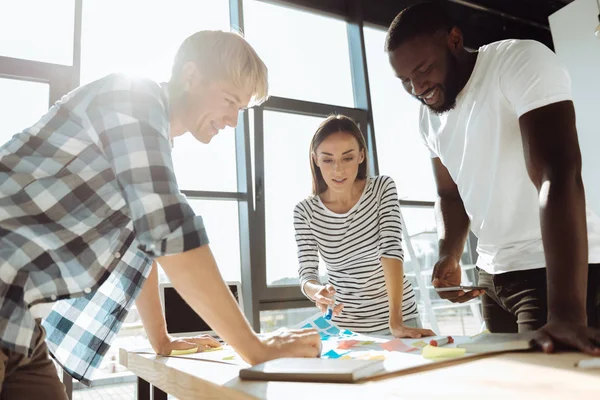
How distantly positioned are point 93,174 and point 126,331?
2.53 metres

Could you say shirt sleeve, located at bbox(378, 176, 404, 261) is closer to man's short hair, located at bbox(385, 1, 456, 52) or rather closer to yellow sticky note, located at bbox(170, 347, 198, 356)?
man's short hair, located at bbox(385, 1, 456, 52)

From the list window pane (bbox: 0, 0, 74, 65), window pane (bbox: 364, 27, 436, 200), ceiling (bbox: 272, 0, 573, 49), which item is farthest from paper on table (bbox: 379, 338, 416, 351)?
ceiling (bbox: 272, 0, 573, 49)

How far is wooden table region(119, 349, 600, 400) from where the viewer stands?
454mm

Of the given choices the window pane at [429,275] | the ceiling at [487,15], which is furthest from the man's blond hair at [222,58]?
the ceiling at [487,15]

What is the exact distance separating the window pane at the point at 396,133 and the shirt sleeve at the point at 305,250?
200 cm

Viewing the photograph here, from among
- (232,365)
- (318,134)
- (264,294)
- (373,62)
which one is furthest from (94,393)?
(373,62)

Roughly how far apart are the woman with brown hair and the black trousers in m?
0.30

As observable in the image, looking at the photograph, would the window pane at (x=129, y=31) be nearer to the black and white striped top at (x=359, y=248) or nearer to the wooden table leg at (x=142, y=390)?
the black and white striped top at (x=359, y=248)

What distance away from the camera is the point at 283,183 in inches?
125

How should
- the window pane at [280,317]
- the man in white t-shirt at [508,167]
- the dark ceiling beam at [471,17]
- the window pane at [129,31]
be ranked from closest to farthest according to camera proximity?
the man in white t-shirt at [508,167], the window pane at [129,31], the window pane at [280,317], the dark ceiling beam at [471,17]

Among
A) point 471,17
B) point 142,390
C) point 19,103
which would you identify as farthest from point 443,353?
point 471,17

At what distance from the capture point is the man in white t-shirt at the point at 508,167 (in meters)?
0.81

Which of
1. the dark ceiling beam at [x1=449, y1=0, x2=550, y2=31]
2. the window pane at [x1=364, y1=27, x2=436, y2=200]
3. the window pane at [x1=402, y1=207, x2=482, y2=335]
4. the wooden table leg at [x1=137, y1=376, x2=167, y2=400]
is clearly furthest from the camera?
the dark ceiling beam at [x1=449, y1=0, x2=550, y2=31]

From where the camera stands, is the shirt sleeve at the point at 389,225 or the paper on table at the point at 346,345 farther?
the shirt sleeve at the point at 389,225
